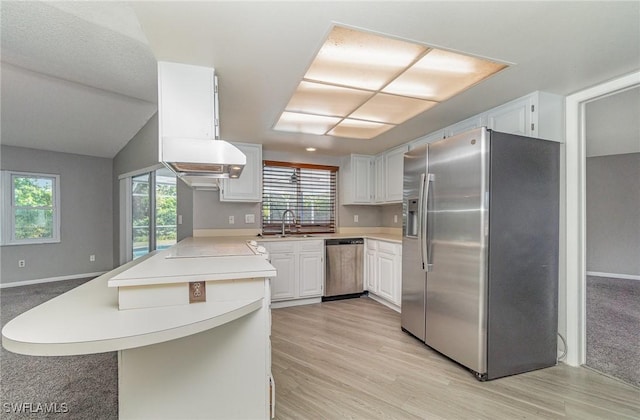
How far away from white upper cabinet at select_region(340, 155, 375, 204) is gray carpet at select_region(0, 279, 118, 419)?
3.31 m

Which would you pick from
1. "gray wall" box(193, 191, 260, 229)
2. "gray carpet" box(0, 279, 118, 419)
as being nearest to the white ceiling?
"gray wall" box(193, 191, 260, 229)

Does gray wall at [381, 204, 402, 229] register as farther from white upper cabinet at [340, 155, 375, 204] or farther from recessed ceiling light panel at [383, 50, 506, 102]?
recessed ceiling light panel at [383, 50, 506, 102]

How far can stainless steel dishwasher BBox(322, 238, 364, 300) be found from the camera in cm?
374

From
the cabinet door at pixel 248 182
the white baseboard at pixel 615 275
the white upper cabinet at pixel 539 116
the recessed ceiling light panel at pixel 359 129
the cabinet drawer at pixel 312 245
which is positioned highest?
the recessed ceiling light panel at pixel 359 129

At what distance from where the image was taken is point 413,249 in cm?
262

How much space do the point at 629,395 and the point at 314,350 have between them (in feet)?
7.09

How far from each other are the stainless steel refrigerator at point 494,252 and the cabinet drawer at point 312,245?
5.32 ft

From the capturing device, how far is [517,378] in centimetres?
202

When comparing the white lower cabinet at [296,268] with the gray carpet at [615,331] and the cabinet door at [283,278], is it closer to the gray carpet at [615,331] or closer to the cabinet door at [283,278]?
the cabinet door at [283,278]

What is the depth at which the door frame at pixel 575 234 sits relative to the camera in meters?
2.17

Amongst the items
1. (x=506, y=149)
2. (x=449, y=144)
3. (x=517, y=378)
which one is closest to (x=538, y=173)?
(x=506, y=149)

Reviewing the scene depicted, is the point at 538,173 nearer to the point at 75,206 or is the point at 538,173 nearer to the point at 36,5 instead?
the point at 36,5

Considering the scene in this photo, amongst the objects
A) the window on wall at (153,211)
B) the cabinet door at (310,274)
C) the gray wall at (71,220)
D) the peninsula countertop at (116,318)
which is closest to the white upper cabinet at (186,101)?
the peninsula countertop at (116,318)

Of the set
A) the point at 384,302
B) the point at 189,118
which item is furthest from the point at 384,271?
the point at 189,118
